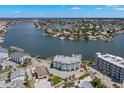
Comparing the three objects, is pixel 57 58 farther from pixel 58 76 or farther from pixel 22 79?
pixel 22 79

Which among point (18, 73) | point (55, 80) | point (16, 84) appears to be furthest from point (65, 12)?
point (16, 84)

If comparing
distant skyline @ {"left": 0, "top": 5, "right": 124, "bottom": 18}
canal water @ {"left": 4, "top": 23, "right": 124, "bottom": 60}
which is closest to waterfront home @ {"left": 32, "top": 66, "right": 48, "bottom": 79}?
canal water @ {"left": 4, "top": 23, "right": 124, "bottom": 60}

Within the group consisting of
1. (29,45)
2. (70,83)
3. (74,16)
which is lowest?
(70,83)

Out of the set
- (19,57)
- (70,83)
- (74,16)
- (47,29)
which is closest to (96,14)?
(74,16)

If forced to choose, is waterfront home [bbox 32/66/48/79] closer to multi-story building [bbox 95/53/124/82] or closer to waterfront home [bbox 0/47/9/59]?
waterfront home [bbox 0/47/9/59]

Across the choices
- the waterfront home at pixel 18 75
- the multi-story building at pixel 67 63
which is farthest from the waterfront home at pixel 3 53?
the multi-story building at pixel 67 63
